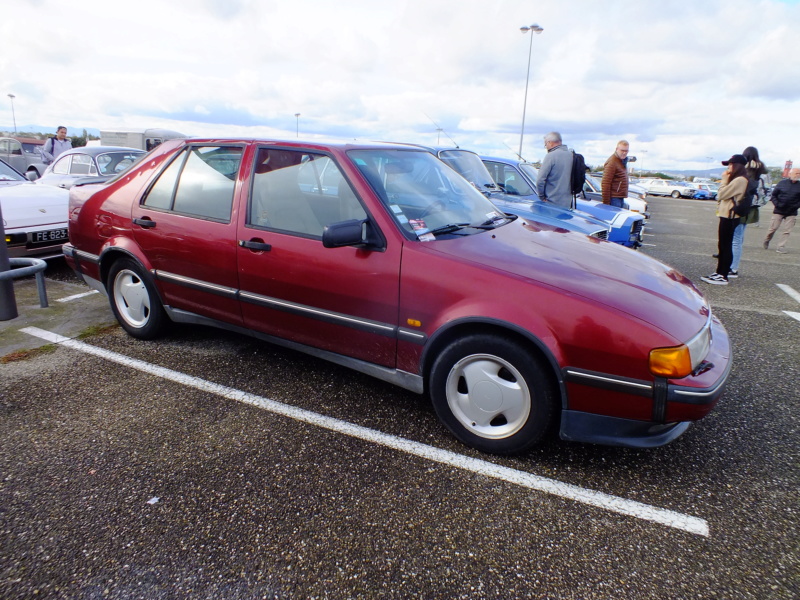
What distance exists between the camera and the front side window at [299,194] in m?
3.03

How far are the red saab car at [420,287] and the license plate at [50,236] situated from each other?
2225 mm

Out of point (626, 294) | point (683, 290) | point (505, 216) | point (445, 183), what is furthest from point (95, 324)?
point (683, 290)

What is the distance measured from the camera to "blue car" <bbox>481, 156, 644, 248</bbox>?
7523 mm

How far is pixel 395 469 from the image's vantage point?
2572 mm

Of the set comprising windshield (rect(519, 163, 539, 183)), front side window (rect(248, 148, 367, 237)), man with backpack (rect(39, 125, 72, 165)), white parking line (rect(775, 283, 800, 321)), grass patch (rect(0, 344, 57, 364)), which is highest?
man with backpack (rect(39, 125, 72, 165))

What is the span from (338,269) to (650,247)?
987cm

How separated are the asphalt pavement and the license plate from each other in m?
2.53

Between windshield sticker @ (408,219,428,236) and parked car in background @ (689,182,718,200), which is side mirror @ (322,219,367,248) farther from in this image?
parked car in background @ (689,182,718,200)

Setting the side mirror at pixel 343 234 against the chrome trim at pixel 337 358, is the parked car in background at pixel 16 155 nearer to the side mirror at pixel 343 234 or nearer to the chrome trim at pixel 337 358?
the chrome trim at pixel 337 358

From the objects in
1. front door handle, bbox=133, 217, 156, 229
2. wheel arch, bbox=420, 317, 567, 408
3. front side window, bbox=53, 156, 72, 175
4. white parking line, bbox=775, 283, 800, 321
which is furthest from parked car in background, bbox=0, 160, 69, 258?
white parking line, bbox=775, 283, 800, 321

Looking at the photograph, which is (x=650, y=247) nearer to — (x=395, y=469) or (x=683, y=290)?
(x=683, y=290)

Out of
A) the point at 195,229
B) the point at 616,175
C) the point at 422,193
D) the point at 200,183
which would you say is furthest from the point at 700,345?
the point at 616,175

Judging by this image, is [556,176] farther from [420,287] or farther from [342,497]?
[342,497]

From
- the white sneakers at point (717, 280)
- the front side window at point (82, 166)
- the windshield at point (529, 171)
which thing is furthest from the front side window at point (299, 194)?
the front side window at point (82, 166)
